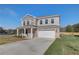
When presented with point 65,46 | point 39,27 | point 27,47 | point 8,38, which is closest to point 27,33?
point 39,27

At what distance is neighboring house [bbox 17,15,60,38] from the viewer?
8.88m

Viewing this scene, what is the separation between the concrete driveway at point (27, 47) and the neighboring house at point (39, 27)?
37cm

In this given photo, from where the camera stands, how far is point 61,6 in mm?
8547

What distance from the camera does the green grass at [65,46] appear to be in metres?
8.34

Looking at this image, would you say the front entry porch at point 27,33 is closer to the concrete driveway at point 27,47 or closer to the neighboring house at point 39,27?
the neighboring house at point 39,27

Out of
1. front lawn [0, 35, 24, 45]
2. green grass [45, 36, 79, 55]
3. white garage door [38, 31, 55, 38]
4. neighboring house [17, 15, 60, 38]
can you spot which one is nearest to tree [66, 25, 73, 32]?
green grass [45, 36, 79, 55]

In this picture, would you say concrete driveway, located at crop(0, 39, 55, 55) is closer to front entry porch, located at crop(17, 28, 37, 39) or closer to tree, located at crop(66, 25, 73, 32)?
front entry porch, located at crop(17, 28, 37, 39)

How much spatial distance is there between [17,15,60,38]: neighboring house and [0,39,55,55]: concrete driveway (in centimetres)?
37

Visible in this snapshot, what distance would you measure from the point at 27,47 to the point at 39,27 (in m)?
1.17

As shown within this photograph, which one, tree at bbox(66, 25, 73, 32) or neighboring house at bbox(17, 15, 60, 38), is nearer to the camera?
tree at bbox(66, 25, 73, 32)

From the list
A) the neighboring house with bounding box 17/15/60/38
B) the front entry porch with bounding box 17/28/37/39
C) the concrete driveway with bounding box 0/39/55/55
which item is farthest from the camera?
the front entry porch with bounding box 17/28/37/39
